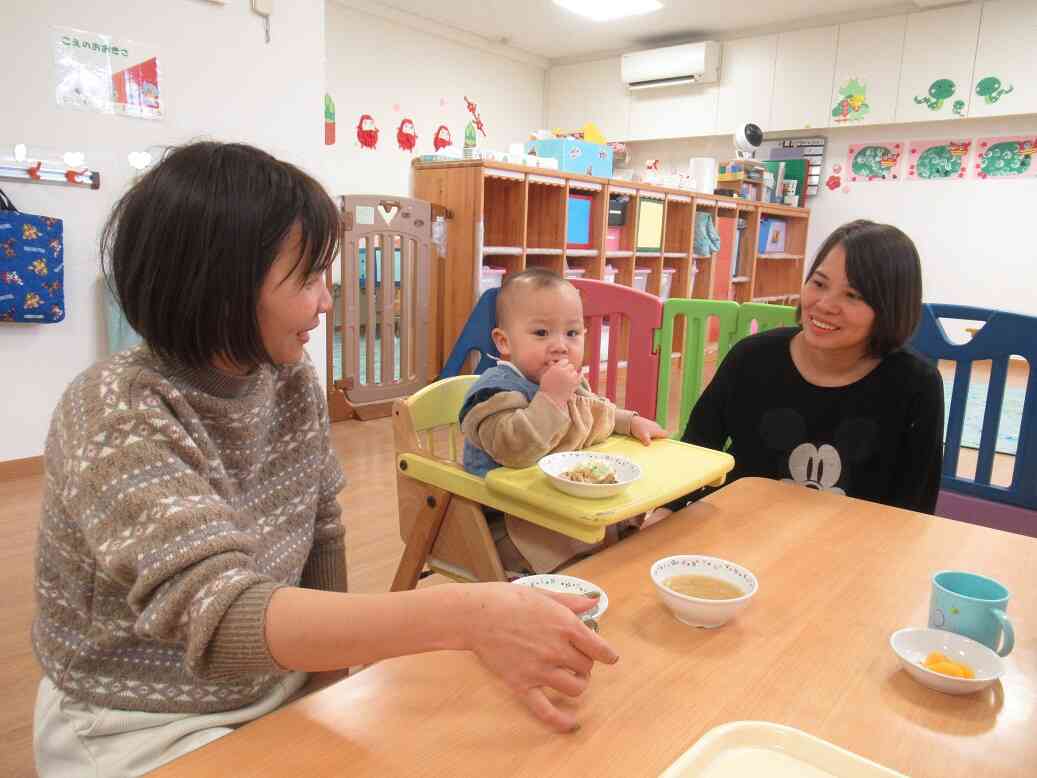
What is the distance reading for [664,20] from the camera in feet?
20.4

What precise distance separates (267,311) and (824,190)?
6984mm

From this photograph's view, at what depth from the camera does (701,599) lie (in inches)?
29.4

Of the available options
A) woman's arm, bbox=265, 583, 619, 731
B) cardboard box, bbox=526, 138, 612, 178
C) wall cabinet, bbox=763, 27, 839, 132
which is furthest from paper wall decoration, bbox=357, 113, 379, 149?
woman's arm, bbox=265, 583, 619, 731

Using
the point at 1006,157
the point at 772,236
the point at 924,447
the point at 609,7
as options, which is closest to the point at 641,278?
the point at 772,236

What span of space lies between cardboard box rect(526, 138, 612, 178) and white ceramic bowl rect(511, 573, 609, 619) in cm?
438

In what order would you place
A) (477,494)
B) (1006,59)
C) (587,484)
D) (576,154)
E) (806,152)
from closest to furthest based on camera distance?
1. (587,484)
2. (477,494)
3. (576,154)
4. (1006,59)
5. (806,152)

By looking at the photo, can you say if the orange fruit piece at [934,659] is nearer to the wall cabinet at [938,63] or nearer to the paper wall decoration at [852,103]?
the wall cabinet at [938,63]

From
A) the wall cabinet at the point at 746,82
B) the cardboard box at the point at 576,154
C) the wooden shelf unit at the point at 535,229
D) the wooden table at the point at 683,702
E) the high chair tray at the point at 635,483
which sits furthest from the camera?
the wall cabinet at the point at 746,82

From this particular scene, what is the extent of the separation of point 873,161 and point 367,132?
4300 millimetres

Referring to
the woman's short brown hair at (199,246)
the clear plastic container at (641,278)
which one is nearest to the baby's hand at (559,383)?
the woman's short brown hair at (199,246)

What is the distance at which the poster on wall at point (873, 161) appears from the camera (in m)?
6.28

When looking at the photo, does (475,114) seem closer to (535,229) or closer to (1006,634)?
(535,229)

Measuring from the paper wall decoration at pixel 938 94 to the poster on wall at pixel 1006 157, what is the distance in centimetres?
44

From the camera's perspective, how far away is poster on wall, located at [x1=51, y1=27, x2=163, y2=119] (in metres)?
2.61
